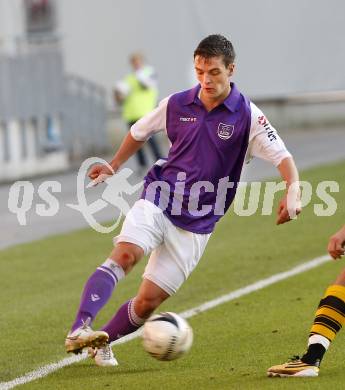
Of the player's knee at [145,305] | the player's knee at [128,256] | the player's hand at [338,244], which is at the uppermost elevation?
the player's hand at [338,244]

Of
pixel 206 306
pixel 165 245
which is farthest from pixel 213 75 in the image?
pixel 206 306

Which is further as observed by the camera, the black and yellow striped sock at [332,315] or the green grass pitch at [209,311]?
the green grass pitch at [209,311]

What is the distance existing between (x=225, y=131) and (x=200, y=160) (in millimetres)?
249

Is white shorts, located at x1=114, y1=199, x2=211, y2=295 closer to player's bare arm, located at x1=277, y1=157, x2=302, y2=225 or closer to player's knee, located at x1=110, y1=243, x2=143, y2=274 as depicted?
player's knee, located at x1=110, y1=243, x2=143, y2=274

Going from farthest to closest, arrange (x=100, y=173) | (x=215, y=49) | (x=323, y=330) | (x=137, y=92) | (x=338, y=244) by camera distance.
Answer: (x=137, y=92), (x=100, y=173), (x=215, y=49), (x=323, y=330), (x=338, y=244)

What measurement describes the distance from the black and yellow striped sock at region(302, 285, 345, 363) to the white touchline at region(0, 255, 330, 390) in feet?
6.05

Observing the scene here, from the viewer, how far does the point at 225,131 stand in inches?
324

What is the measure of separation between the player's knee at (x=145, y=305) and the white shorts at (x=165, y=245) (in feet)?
0.39

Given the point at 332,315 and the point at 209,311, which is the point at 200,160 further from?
the point at 209,311

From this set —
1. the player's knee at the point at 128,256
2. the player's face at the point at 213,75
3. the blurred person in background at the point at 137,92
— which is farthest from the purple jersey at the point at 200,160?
the blurred person in background at the point at 137,92

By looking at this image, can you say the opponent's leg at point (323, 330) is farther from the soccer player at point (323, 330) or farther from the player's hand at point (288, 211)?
the player's hand at point (288, 211)

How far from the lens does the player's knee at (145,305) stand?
823 cm

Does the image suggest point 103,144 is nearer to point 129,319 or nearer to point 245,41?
point 245,41

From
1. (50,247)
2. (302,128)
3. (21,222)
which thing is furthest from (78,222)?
(302,128)
